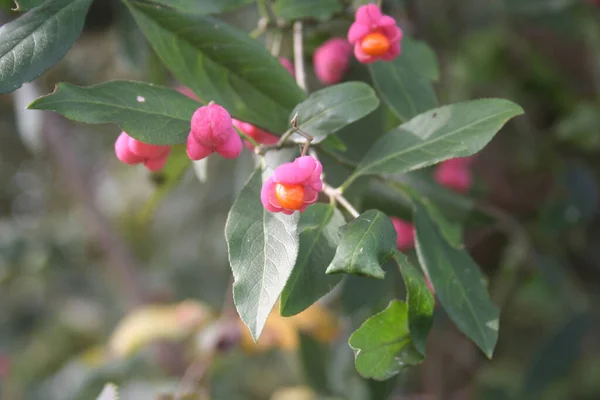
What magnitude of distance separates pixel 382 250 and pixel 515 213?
97 cm

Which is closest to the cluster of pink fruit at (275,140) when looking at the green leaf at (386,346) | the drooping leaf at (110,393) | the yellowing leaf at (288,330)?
the green leaf at (386,346)

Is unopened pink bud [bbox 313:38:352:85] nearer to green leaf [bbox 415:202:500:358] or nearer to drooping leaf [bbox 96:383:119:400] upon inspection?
green leaf [bbox 415:202:500:358]

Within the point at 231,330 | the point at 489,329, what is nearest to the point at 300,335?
the point at 231,330

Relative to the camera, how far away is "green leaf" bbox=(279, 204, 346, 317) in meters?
0.47

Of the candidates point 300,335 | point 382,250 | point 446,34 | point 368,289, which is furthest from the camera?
point 446,34

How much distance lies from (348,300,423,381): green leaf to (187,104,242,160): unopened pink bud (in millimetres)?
168

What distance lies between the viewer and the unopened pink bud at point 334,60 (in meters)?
0.76

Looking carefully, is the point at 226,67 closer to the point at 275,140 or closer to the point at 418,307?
the point at 275,140

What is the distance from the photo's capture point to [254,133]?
605 mm

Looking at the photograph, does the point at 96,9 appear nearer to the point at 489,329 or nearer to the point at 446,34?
the point at 446,34

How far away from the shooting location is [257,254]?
466 millimetres

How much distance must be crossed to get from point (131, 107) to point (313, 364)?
58 centimetres

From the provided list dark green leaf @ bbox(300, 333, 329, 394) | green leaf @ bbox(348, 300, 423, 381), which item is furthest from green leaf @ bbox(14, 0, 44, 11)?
dark green leaf @ bbox(300, 333, 329, 394)

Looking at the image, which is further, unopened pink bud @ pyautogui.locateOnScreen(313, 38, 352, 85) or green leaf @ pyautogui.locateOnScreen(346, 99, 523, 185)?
unopened pink bud @ pyautogui.locateOnScreen(313, 38, 352, 85)
